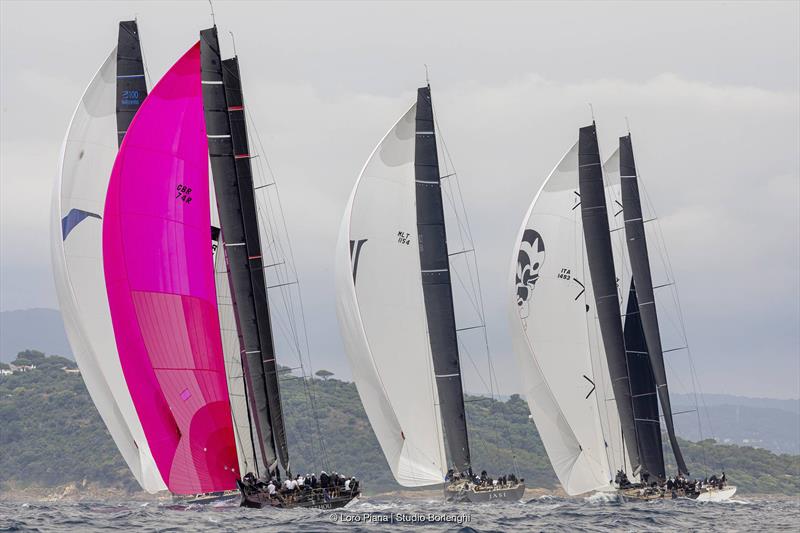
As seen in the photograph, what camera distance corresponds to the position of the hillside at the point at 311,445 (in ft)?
322

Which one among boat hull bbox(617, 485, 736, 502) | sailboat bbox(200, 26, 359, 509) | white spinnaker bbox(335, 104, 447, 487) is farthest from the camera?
boat hull bbox(617, 485, 736, 502)

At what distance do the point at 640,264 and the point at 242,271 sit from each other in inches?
801

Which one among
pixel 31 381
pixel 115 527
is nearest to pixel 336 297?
pixel 115 527

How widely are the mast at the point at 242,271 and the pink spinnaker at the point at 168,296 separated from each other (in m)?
1.45

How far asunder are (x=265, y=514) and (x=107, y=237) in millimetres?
7775

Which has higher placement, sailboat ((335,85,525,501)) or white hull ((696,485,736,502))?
sailboat ((335,85,525,501))

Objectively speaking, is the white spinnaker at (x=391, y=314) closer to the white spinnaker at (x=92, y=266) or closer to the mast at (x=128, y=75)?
the mast at (x=128, y=75)

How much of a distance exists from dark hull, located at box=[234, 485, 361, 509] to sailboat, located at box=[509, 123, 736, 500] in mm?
13700

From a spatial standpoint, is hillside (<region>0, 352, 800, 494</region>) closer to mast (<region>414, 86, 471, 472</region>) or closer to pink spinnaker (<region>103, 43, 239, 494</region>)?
mast (<region>414, 86, 471, 472</region>)

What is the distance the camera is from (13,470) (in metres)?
98.4

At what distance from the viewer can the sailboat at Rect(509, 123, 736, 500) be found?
149 feet

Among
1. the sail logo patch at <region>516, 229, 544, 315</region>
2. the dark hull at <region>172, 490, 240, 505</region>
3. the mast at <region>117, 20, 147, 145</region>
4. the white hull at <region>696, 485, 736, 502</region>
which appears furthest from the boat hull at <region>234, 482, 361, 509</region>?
the white hull at <region>696, 485, 736, 502</region>

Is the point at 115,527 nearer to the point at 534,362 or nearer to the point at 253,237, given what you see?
the point at 253,237

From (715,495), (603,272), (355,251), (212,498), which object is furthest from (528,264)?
(212,498)
